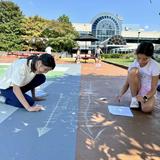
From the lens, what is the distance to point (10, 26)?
4647 centimetres

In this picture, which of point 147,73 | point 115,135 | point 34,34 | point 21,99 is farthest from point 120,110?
point 34,34

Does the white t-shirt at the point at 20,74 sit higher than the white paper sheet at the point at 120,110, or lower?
higher

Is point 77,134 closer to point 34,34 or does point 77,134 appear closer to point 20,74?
point 20,74

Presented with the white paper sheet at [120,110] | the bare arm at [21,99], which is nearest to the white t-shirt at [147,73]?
the white paper sheet at [120,110]

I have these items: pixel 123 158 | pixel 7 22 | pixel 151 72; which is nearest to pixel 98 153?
pixel 123 158

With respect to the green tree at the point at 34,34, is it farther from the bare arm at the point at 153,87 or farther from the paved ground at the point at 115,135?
the paved ground at the point at 115,135

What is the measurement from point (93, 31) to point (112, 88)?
79.8m

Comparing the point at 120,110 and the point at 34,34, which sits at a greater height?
the point at 120,110

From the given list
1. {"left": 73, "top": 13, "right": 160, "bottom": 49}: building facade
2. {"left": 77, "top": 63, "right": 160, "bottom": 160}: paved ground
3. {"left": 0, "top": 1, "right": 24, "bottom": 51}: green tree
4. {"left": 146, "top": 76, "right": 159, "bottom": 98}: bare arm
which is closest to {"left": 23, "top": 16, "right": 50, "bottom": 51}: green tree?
{"left": 0, "top": 1, "right": 24, "bottom": 51}: green tree

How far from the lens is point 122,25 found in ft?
302

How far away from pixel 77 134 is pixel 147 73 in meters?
1.93

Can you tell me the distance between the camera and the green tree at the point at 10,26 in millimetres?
46219

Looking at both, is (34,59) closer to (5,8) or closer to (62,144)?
(62,144)

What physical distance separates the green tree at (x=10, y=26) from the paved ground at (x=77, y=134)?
4142 centimetres
